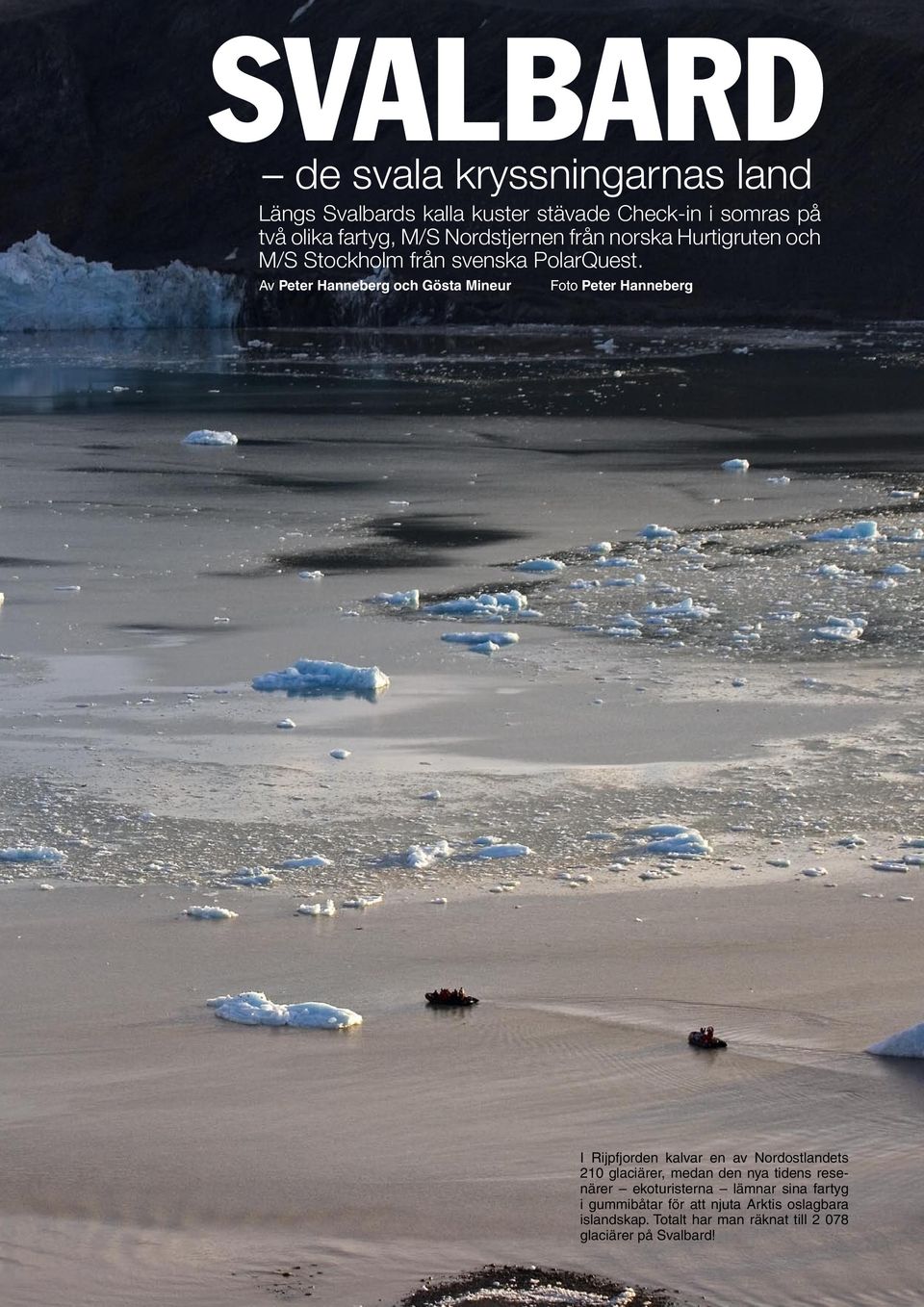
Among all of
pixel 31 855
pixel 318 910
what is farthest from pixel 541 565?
pixel 318 910

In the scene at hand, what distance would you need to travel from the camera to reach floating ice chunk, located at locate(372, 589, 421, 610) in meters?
10.4

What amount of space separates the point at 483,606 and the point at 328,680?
1984mm

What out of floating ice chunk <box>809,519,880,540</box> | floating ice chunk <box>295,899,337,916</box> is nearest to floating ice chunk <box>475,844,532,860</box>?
floating ice chunk <box>295,899,337,916</box>

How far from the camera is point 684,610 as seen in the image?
10086 millimetres

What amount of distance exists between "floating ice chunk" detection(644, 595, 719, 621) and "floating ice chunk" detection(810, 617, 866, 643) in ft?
1.97

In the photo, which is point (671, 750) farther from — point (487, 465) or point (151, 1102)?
point (487, 465)

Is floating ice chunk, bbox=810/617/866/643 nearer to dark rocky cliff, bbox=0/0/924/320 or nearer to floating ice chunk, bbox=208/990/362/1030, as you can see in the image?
floating ice chunk, bbox=208/990/362/1030

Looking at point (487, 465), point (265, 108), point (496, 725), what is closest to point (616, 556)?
point (496, 725)

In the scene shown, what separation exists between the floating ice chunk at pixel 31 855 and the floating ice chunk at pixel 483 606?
4.31 metres

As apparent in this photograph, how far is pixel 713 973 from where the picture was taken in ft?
17.0

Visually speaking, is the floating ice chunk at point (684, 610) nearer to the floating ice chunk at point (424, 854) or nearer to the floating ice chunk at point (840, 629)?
the floating ice chunk at point (840, 629)

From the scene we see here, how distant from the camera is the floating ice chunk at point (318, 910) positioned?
5.61m

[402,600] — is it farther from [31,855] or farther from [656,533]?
[31,855]

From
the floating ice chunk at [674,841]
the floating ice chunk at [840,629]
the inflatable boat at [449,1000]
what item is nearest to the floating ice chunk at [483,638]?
the floating ice chunk at [840,629]
